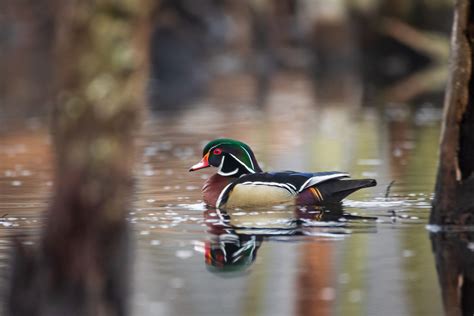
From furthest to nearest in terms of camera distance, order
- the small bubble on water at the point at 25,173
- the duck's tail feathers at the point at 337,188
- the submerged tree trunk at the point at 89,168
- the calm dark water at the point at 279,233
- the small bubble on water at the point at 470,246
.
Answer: the small bubble on water at the point at 25,173
the duck's tail feathers at the point at 337,188
the small bubble on water at the point at 470,246
the calm dark water at the point at 279,233
the submerged tree trunk at the point at 89,168

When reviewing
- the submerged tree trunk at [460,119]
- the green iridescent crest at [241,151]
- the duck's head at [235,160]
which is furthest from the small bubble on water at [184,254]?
the green iridescent crest at [241,151]

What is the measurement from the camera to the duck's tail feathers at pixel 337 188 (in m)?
12.1

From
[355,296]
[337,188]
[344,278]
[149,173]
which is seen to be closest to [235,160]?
[337,188]

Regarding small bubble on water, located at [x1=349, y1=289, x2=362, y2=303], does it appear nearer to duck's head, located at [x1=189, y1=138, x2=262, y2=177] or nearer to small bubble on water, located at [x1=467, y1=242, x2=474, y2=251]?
small bubble on water, located at [x1=467, y1=242, x2=474, y2=251]

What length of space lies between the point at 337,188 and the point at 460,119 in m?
2.22

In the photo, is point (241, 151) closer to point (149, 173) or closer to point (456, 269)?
point (149, 173)

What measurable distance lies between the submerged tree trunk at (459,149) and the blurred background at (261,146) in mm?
260

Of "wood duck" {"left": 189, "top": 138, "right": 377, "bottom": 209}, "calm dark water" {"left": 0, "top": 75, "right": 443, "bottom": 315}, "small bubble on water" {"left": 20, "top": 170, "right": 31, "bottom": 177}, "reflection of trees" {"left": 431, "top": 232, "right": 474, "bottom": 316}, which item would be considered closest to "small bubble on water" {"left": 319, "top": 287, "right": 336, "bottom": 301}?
"calm dark water" {"left": 0, "top": 75, "right": 443, "bottom": 315}

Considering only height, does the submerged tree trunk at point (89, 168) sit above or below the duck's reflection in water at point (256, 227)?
above

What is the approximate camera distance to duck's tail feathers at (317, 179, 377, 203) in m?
12.1

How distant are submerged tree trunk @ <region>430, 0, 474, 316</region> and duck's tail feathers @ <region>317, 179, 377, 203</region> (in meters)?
1.66

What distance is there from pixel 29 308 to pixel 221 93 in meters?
26.5

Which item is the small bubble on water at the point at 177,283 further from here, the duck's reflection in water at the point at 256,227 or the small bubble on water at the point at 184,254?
the small bubble on water at the point at 184,254

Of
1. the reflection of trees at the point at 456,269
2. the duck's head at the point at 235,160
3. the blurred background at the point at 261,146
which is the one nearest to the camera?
the blurred background at the point at 261,146
